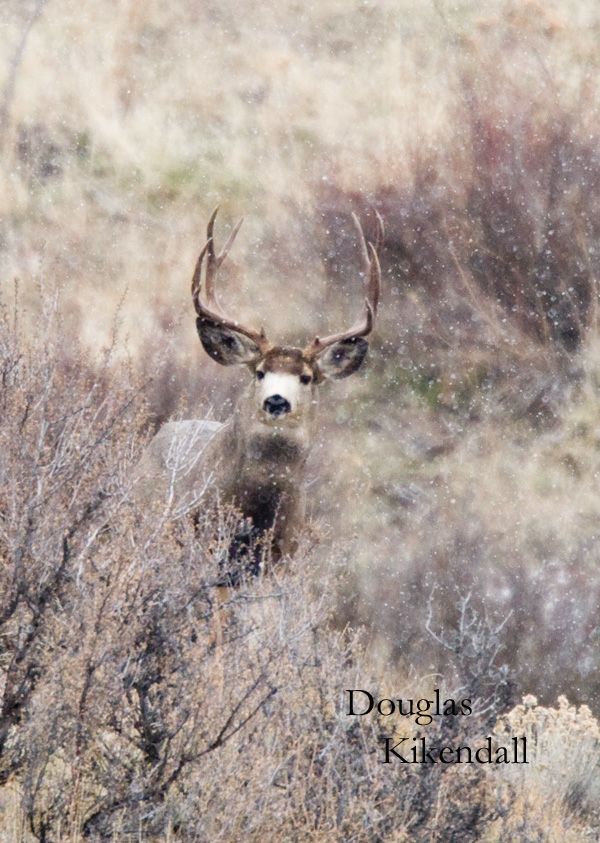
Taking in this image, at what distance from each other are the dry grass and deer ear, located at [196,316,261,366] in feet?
1.35

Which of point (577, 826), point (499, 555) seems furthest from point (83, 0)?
point (577, 826)

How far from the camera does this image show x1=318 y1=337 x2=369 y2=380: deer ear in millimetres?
9875

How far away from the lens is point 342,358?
1000 cm

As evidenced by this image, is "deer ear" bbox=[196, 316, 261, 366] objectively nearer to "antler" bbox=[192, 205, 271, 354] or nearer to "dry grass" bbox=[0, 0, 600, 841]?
"antler" bbox=[192, 205, 271, 354]

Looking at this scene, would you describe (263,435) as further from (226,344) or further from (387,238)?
(387,238)

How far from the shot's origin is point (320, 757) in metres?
6.45

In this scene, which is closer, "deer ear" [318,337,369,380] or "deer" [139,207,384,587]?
"deer" [139,207,384,587]

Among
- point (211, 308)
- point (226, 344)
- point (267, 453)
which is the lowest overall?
point (267, 453)

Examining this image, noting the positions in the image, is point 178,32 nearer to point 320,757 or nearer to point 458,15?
point 458,15

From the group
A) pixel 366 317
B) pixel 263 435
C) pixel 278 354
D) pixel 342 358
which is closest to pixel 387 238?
pixel 366 317

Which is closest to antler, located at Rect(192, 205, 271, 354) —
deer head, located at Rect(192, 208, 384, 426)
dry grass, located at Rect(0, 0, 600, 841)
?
deer head, located at Rect(192, 208, 384, 426)

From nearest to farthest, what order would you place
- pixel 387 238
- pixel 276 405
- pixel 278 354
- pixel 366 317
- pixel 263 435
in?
pixel 276 405 → pixel 263 435 → pixel 278 354 → pixel 366 317 → pixel 387 238

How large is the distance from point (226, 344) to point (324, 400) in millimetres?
4616

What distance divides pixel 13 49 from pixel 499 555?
867cm
